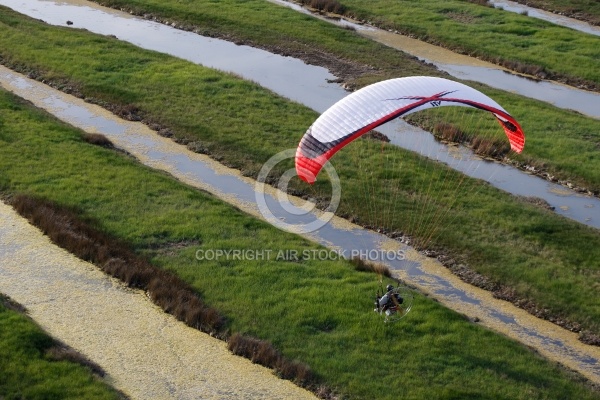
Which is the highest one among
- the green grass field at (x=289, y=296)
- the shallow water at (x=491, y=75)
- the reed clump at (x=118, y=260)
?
the shallow water at (x=491, y=75)

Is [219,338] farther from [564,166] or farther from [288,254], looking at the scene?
[564,166]

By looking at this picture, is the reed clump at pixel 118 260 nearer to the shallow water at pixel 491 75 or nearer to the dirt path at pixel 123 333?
the dirt path at pixel 123 333

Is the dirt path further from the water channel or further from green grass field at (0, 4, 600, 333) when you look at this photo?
the water channel

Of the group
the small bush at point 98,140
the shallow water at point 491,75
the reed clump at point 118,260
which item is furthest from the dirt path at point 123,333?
the shallow water at point 491,75

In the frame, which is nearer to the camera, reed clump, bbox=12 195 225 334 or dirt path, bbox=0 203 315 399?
dirt path, bbox=0 203 315 399

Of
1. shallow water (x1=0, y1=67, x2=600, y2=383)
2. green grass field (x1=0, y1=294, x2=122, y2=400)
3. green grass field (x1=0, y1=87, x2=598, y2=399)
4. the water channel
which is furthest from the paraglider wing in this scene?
the water channel

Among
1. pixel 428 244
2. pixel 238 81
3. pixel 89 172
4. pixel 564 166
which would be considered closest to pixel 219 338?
pixel 428 244
